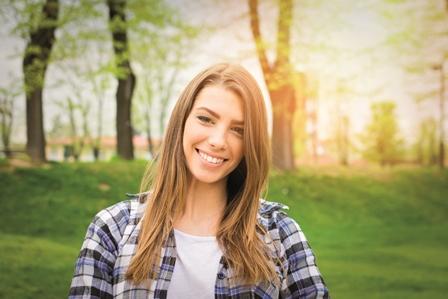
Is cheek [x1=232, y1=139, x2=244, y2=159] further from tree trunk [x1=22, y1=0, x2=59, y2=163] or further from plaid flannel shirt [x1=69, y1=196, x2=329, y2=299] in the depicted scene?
tree trunk [x1=22, y1=0, x2=59, y2=163]

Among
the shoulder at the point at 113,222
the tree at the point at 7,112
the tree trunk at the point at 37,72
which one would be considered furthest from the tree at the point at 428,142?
the shoulder at the point at 113,222

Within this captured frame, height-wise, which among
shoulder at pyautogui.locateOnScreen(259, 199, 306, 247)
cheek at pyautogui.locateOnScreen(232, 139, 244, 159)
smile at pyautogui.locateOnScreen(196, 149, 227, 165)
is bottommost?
shoulder at pyautogui.locateOnScreen(259, 199, 306, 247)

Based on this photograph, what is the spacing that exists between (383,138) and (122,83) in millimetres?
3725

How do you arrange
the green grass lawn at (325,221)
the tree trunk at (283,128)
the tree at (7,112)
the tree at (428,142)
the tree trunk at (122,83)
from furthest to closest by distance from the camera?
the tree at (428,142) < the tree trunk at (283,128) < the tree trunk at (122,83) < the tree at (7,112) < the green grass lawn at (325,221)

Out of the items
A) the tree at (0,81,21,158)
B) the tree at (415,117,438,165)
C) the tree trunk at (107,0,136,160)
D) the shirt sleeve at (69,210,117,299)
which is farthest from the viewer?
the tree at (415,117,438,165)

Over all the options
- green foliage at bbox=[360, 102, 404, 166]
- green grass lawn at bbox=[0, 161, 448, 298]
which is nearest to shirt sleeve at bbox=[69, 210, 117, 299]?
green grass lawn at bbox=[0, 161, 448, 298]

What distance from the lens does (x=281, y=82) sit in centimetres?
695

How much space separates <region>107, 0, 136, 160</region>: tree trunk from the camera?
21.7ft

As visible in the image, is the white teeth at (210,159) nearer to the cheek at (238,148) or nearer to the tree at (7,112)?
the cheek at (238,148)

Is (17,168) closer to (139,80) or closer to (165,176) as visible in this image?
(139,80)

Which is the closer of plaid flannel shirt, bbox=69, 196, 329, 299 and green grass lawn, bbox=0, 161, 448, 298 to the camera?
plaid flannel shirt, bbox=69, 196, 329, 299

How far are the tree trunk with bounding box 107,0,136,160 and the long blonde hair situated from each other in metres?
5.31

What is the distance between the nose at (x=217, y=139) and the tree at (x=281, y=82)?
5614 millimetres

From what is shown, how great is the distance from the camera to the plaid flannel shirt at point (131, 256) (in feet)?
4.27
